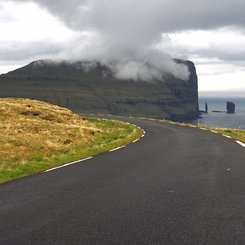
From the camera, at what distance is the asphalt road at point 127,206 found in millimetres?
6172

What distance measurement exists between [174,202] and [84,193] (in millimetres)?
2416

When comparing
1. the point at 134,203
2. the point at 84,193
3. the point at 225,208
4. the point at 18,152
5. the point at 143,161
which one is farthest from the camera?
the point at 18,152

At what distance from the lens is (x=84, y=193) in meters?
9.61

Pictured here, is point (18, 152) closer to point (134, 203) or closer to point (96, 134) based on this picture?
point (96, 134)

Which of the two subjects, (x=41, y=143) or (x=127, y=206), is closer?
(x=127, y=206)

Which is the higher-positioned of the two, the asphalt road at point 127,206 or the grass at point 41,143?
the asphalt road at point 127,206

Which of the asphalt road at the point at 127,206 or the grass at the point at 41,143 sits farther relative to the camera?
the grass at the point at 41,143

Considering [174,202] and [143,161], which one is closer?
[174,202]

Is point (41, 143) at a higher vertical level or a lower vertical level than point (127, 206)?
lower

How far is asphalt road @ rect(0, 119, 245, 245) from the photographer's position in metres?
6.17

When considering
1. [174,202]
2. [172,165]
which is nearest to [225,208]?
[174,202]

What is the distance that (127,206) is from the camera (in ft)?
26.8

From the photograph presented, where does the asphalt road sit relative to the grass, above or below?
above

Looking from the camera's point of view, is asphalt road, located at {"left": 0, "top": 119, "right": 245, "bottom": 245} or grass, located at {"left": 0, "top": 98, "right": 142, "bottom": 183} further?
grass, located at {"left": 0, "top": 98, "right": 142, "bottom": 183}
